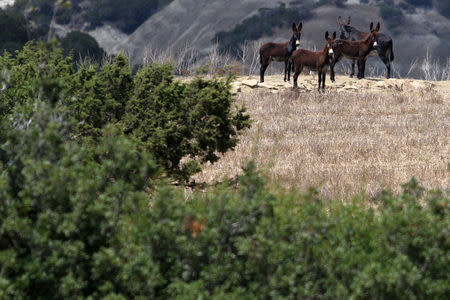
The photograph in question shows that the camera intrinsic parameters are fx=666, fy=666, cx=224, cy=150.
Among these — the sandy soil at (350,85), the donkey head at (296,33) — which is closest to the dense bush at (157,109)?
the sandy soil at (350,85)

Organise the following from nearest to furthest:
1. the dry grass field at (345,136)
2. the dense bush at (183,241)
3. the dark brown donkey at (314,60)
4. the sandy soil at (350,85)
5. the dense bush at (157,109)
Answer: the dense bush at (183,241)
the dense bush at (157,109)
the dry grass field at (345,136)
the dark brown donkey at (314,60)
the sandy soil at (350,85)

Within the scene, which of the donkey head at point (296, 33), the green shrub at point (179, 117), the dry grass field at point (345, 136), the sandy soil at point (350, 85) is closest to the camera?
the green shrub at point (179, 117)

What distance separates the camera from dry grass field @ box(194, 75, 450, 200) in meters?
9.86

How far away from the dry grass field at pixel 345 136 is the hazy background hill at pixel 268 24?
66437 millimetres

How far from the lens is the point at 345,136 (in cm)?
1437

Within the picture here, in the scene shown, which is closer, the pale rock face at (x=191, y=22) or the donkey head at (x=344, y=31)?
the donkey head at (x=344, y=31)

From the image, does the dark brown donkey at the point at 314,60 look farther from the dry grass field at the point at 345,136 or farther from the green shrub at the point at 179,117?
the green shrub at the point at 179,117

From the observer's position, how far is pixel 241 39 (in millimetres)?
86000

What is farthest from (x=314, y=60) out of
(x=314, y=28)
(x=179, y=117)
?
(x=314, y=28)

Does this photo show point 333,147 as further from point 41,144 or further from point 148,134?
point 41,144

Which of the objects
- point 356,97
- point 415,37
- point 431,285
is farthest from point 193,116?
point 415,37

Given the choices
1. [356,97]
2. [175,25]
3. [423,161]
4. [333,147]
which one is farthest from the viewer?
[175,25]

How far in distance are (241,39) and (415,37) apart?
2912 centimetres

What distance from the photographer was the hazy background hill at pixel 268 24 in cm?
9325
